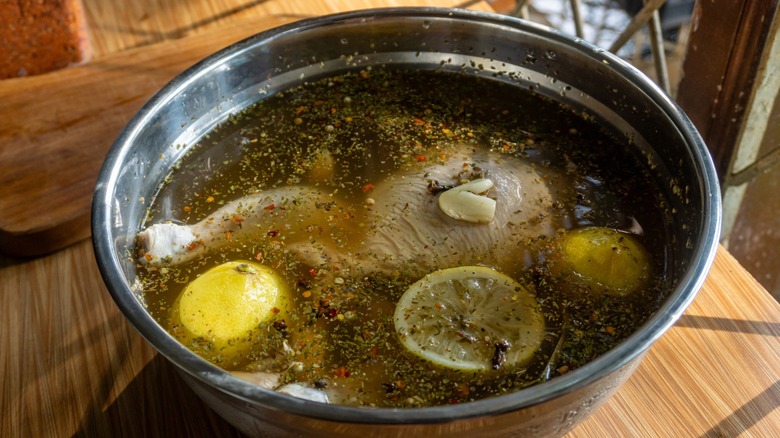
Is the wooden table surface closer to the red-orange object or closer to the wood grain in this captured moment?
the wood grain

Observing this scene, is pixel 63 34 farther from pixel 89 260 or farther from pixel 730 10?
pixel 730 10

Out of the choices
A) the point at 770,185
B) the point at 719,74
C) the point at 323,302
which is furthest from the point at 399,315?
the point at 770,185

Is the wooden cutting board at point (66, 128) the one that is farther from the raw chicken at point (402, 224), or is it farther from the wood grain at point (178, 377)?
the raw chicken at point (402, 224)

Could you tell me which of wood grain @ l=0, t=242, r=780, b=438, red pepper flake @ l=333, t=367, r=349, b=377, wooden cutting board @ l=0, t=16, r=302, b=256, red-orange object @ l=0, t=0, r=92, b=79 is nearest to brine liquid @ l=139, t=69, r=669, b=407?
red pepper flake @ l=333, t=367, r=349, b=377

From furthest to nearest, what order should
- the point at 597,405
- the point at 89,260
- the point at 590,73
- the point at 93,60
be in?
the point at 93,60, the point at 89,260, the point at 590,73, the point at 597,405

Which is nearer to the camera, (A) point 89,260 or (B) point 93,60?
(A) point 89,260

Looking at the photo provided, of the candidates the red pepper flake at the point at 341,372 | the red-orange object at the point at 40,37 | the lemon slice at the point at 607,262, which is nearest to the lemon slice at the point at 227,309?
the red pepper flake at the point at 341,372
